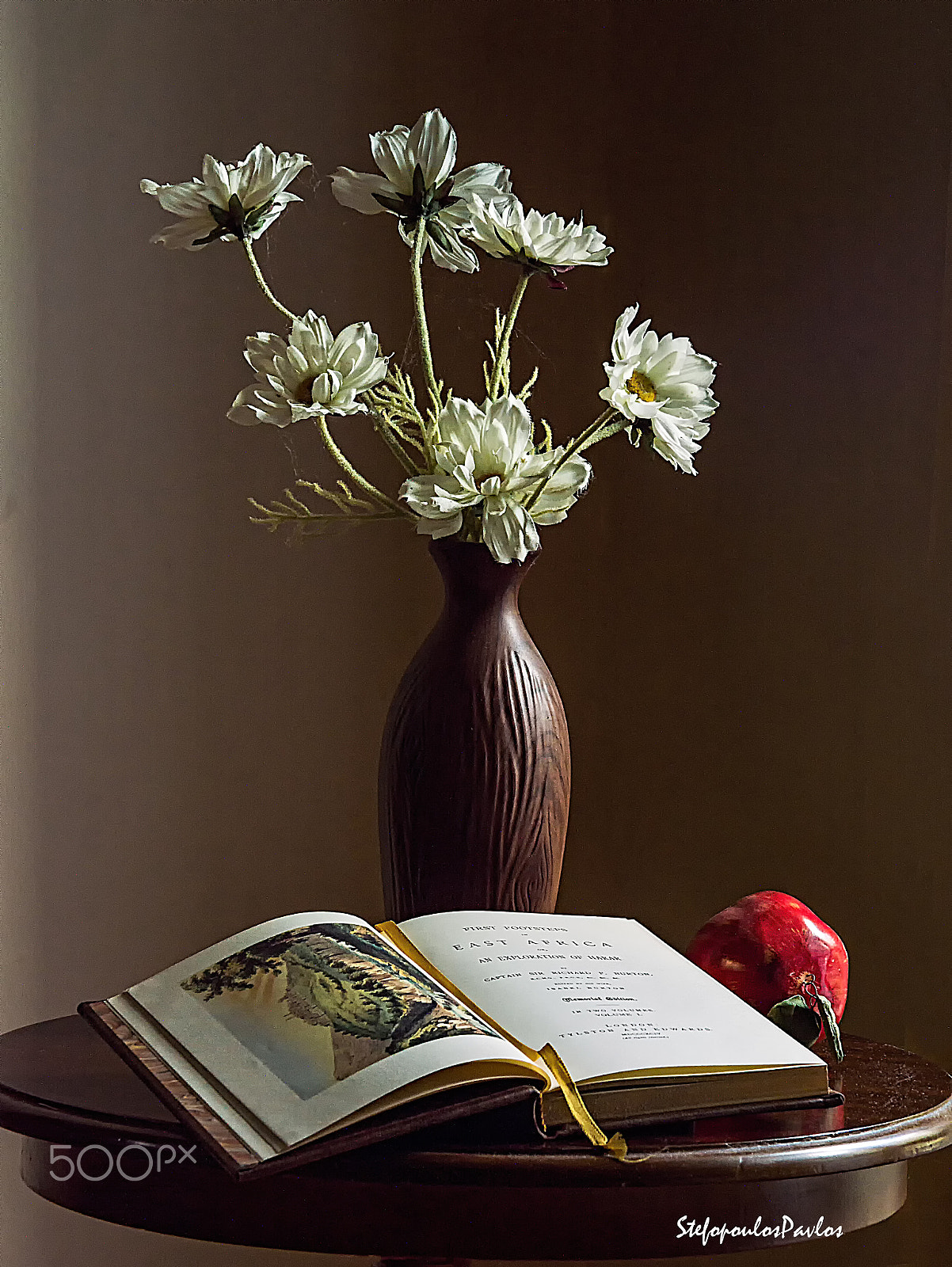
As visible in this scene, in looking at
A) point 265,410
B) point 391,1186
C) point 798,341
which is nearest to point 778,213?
point 798,341

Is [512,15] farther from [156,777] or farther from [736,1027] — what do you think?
[736,1027]

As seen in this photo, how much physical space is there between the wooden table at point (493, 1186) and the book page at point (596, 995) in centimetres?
3

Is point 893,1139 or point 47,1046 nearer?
point 893,1139

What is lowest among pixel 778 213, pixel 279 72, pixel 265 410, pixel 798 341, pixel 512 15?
pixel 265 410

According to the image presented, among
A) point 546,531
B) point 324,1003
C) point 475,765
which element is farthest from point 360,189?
point 546,531

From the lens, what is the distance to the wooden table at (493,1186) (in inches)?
21.5

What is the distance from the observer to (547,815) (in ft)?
2.80

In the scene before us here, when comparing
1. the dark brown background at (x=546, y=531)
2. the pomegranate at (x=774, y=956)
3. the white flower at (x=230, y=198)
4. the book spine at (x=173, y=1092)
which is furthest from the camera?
the dark brown background at (x=546, y=531)

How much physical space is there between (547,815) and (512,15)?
1.02 m

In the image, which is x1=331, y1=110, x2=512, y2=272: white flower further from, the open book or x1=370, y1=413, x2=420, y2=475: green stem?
the open book

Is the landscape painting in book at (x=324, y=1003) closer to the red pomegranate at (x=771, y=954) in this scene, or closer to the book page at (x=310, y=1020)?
the book page at (x=310, y=1020)

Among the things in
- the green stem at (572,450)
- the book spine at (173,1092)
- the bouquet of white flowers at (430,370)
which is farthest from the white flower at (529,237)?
the book spine at (173,1092)

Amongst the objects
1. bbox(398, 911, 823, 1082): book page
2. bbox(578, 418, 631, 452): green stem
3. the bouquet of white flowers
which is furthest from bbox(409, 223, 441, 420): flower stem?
bbox(398, 911, 823, 1082): book page

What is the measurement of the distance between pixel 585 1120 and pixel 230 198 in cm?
62
